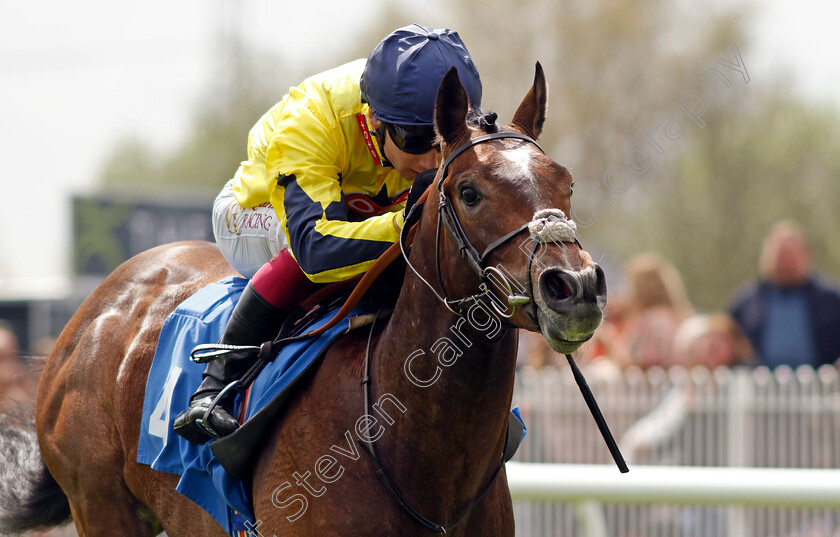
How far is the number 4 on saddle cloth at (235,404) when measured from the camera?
10.4 feet

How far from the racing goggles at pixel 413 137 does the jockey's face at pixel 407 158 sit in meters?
0.03

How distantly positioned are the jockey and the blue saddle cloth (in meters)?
0.13

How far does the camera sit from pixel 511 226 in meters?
2.57

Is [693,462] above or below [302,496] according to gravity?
below

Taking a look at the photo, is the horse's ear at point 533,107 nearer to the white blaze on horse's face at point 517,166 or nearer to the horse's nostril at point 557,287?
the white blaze on horse's face at point 517,166

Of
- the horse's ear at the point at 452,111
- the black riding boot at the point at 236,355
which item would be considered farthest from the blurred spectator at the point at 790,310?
the horse's ear at the point at 452,111

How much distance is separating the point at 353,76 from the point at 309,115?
25cm

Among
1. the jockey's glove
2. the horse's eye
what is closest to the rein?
the jockey's glove

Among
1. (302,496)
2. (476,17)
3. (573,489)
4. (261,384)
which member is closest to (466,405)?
(302,496)

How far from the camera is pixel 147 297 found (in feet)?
13.7

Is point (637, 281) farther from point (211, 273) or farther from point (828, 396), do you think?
point (211, 273)

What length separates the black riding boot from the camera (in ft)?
11.1

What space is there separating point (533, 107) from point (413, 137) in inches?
16.3

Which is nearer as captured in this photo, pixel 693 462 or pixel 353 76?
pixel 353 76
